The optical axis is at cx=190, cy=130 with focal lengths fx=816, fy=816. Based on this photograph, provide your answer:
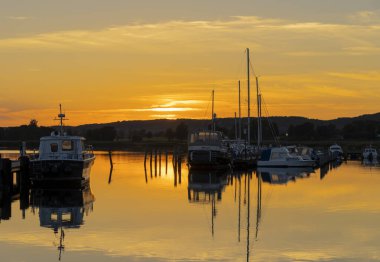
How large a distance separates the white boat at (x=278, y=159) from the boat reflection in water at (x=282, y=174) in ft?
1.79

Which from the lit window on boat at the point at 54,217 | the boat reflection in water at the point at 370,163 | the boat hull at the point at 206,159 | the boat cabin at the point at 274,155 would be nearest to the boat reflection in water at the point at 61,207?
the lit window on boat at the point at 54,217

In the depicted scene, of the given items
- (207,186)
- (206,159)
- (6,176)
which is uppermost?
(206,159)

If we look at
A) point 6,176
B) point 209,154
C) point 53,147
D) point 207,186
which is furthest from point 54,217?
point 209,154

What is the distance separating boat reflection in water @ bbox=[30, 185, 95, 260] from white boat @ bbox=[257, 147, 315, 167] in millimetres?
28448

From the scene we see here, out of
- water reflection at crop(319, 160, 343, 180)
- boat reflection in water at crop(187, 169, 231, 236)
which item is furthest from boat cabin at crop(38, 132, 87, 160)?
water reflection at crop(319, 160, 343, 180)

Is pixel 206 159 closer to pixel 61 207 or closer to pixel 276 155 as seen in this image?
pixel 276 155

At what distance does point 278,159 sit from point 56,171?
32.9m

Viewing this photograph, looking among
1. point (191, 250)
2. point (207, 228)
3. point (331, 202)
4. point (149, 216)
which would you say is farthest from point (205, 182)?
point (191, 250)

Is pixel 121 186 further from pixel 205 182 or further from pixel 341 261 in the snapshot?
pixel 341 261

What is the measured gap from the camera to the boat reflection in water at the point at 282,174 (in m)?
61.2

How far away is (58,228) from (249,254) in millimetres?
9389

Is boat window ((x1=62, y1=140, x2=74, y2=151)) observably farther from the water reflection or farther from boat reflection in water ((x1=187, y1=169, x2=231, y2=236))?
the water reflection

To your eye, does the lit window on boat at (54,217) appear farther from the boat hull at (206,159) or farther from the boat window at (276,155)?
the boat window at (276,155)

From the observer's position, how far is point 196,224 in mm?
32719
